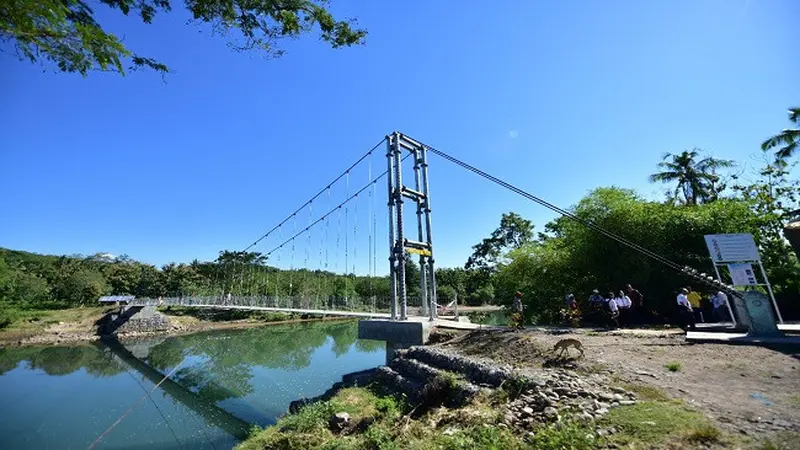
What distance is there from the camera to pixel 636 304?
9.46 m

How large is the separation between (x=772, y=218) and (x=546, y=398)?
11.9m

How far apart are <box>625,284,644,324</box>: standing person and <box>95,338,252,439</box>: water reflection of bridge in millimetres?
10490

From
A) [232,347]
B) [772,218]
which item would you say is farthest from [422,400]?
[232,347]

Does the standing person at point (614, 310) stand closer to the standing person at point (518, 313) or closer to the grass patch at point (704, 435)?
the standing person at point (518, 313)

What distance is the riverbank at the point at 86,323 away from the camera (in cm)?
2655

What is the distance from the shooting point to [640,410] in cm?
350

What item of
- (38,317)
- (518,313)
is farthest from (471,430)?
(38,317)

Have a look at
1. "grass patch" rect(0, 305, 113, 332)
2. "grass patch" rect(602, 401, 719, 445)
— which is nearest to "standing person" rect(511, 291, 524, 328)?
"grass patch" rect(602, 401, 719, 445)

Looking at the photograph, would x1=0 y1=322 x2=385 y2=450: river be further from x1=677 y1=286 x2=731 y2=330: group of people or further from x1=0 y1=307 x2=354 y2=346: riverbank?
x1=677 y1=286 x2=731 y2=330: group of people

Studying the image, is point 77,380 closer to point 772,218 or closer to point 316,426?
point 316,426

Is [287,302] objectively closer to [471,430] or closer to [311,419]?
[311,419]

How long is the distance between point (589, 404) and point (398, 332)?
5152mm

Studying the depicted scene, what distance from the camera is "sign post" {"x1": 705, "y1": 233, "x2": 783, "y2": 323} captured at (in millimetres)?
7160

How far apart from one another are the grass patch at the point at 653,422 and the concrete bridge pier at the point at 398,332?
502cm
